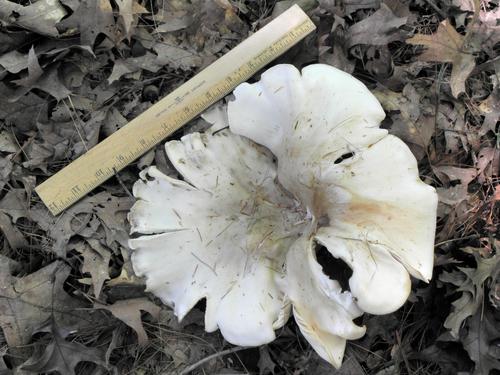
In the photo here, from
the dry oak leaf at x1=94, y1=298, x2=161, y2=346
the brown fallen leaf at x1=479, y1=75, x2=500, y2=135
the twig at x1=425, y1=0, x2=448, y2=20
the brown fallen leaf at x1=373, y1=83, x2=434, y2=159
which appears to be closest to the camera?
the dry oak leaf at x1=94, y1=298, x2=161, y2=346

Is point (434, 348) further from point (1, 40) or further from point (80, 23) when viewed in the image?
point (1, 40)

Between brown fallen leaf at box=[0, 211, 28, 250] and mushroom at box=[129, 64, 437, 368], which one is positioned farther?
brown fallen leaf at box=[0, 211, 28, 250]

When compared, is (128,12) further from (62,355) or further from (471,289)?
(471,289)

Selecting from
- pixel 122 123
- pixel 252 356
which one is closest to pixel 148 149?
pixel 122 123

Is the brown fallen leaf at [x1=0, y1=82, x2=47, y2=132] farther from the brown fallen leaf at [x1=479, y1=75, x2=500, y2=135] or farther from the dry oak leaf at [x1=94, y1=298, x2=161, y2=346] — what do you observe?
the brown fallen leaf at [x1=479, y1=75, x2=500, y2=135]

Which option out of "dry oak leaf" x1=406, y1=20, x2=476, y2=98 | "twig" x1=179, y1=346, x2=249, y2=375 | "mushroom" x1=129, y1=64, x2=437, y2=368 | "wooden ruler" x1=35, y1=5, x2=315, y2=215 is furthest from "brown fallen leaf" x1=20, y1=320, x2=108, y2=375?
"dry oak leaf" x1=406, y1=20, x2=476, y2=98

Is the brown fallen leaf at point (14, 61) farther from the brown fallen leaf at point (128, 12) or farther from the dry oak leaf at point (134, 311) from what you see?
the dry oak leaf at point (134, 311)

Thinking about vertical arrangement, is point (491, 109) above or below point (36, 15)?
below

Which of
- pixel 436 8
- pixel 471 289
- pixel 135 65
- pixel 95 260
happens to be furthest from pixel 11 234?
pixel 436 8
